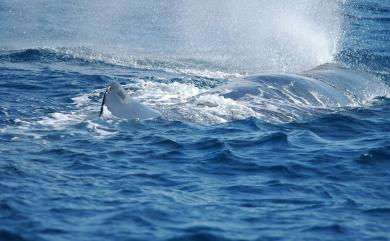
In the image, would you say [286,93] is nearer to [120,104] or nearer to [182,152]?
[120,104]

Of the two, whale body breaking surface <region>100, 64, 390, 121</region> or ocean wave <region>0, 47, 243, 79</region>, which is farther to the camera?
ocean wave <region>0, 47, 243, 79</region>

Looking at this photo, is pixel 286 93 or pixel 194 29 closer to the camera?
pixel 286 93

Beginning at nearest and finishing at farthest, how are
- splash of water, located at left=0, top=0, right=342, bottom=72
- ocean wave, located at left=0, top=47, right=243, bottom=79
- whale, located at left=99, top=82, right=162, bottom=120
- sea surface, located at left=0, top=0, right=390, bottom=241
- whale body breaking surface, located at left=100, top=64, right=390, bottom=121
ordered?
sea surface, located at left=0, top=0, right=390, bottom=241
whale, located at left=99, top=82, right=162, bottom=120
whale body breaking surface, located at left=100, top=64, right=390, bottom=121
ocean wave, located at left=0, top=47, right=243, bottom=79
splash of water, located at left=0, top=0, right=342, bottom=72

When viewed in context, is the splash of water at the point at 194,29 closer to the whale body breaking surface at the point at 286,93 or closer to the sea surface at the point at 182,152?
the sea surface at the point at 182,152

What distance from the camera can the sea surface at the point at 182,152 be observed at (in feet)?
37.6

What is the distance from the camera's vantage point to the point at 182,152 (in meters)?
15.5

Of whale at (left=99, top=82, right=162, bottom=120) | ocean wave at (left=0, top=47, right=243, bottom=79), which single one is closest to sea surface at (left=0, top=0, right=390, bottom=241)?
ocean wave at (left=0, top=47, right=243, bottom=79)

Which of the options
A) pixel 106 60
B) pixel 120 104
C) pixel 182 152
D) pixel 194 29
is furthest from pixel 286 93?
pixel 194 29

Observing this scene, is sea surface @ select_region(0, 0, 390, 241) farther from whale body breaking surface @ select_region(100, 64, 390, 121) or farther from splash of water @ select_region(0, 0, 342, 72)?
splash of water @ select_region(0, 0, 342, 72)

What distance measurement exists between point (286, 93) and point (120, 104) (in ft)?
18.0

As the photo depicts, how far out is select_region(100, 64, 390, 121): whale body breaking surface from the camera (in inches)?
692

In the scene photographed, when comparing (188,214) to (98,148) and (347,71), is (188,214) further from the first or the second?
(347,71)

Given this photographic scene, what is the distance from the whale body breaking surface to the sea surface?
0.40ft

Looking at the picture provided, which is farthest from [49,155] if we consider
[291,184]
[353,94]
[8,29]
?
[8,29]
